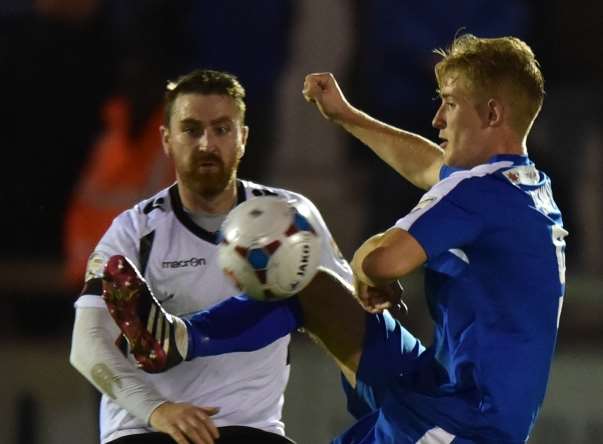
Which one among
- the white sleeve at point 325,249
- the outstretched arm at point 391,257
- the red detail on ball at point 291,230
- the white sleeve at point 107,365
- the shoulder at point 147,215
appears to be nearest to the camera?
the outstretched arm at point 391,257

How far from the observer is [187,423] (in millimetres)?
3623

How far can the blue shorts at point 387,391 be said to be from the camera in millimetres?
3584

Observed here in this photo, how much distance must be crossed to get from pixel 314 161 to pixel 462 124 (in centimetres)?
300

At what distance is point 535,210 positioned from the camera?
3447mm

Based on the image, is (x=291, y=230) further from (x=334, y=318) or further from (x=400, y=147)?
(x=400, y=147)

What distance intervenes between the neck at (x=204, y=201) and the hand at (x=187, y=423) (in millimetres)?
709

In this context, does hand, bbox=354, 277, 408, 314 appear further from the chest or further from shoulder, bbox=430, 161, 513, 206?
the chest

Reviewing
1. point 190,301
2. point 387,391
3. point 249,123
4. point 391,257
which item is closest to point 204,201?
point 190,301

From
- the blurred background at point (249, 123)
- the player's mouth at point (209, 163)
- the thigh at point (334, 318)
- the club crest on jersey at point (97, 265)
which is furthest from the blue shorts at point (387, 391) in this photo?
the blurred background at point (249, 123)

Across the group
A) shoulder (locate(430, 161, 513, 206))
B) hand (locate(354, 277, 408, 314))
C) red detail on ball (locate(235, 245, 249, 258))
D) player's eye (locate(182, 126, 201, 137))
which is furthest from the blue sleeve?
player's eye (locate(182, 126, 201, 137))

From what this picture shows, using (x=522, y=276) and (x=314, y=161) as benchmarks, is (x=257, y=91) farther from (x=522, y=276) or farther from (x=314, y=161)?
(x=522, y=276)

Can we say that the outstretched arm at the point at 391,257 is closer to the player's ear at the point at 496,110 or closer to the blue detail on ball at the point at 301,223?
the blue detail on ball at the point at 301,223

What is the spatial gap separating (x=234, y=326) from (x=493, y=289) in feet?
2.37

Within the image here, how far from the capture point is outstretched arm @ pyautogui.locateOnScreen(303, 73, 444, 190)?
159 inches
